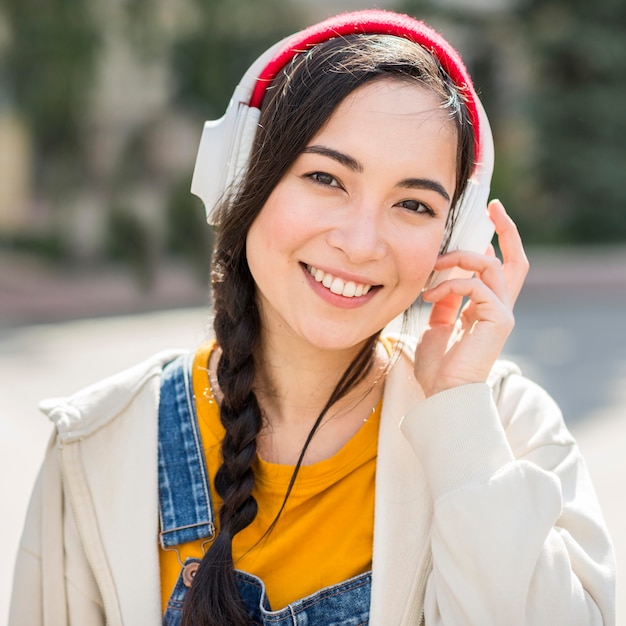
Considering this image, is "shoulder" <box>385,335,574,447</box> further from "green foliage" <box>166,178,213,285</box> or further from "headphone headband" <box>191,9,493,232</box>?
"green foliage" <box>166,178,213,285</box>

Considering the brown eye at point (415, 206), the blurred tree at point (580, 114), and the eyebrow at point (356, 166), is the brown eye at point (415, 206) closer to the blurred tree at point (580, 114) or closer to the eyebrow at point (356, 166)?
the eyebrow at point (356, 166)

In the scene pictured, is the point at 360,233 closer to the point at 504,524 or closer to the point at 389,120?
the point at 389,120

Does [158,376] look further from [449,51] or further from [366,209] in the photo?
[449,51]

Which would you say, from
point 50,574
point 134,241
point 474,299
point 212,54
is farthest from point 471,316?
point 212,54

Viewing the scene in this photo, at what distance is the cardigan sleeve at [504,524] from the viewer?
61.6 inches

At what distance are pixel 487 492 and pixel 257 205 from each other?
0.72 m

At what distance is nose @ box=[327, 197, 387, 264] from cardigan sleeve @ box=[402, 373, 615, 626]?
325 mm

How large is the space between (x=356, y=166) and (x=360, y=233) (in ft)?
0.42

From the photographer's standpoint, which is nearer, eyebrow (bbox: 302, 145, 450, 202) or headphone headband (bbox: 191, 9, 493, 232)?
eyebrow (bbox: 302, 145, 450, 202)

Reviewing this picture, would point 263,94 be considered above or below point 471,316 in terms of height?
above

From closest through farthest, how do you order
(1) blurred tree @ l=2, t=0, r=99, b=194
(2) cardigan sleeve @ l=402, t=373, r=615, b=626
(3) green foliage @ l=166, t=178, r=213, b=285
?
(2) cardigan sleeve @ l=402, t=373, r=615, b=626 < (1) blurred tree @ l=2, t=0, r=99, b=194 < (3) green foliage @ l=166, t=178, r=213, b=285

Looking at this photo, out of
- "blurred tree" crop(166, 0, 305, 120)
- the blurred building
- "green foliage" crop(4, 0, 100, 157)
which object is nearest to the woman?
the blurred building

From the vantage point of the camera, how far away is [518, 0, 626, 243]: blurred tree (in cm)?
1477

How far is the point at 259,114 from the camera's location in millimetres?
1846
